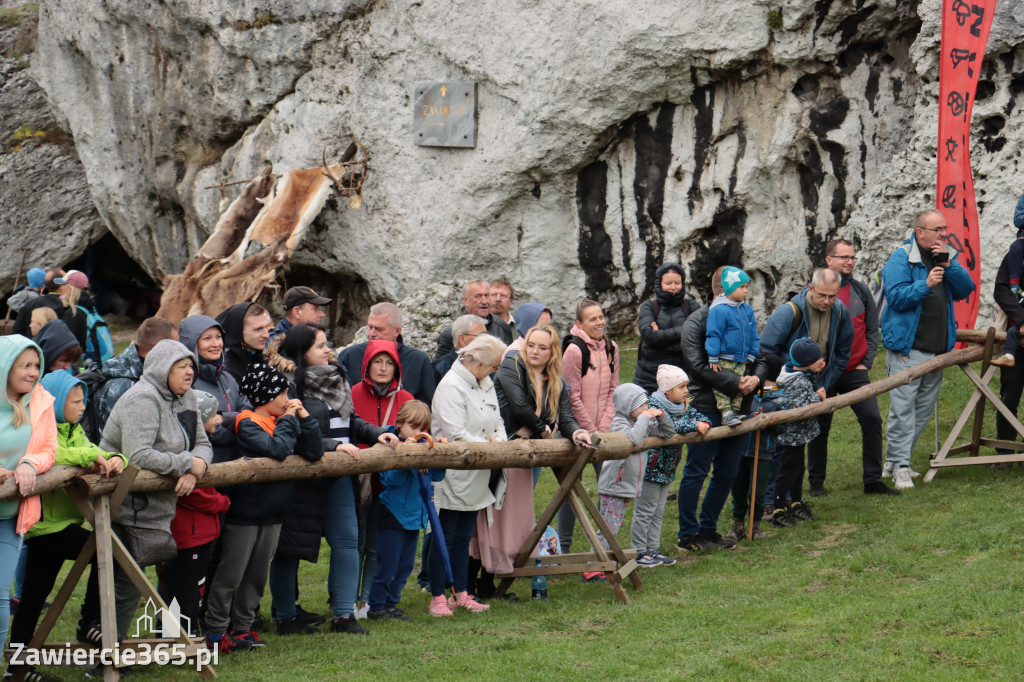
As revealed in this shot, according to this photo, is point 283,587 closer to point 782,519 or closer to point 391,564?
point 391,564

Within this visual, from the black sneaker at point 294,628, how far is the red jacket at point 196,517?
0.97 metres

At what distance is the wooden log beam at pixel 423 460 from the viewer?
Result: 5.37m

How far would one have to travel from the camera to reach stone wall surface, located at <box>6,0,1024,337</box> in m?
13.5

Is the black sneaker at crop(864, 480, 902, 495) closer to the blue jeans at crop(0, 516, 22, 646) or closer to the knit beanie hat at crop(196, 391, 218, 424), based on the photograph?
the knit beanie hat at crop(196, 391, 218, 424)

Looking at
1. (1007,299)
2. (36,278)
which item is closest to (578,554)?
(1007,299)

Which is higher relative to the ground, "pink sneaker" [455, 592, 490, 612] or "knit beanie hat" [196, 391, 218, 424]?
"knit beanie hat" [196, 391, 218, 424]

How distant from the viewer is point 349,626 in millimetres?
6602

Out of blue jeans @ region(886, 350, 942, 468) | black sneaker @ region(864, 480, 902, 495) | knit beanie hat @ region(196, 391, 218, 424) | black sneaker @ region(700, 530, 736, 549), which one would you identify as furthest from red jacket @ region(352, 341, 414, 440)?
blue jeans @ region(886, 350, 942, 468)

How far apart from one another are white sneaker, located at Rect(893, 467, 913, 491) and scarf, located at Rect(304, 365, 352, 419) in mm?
5410

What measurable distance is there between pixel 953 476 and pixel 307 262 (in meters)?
10.5

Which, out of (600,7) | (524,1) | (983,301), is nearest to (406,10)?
(524,1)

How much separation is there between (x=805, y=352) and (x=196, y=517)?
16.1 feet

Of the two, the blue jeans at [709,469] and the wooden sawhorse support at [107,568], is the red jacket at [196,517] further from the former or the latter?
the blue jeans at [709,469]

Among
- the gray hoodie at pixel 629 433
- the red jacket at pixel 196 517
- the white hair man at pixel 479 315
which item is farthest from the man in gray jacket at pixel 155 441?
the white hair man at pixel 479 315
